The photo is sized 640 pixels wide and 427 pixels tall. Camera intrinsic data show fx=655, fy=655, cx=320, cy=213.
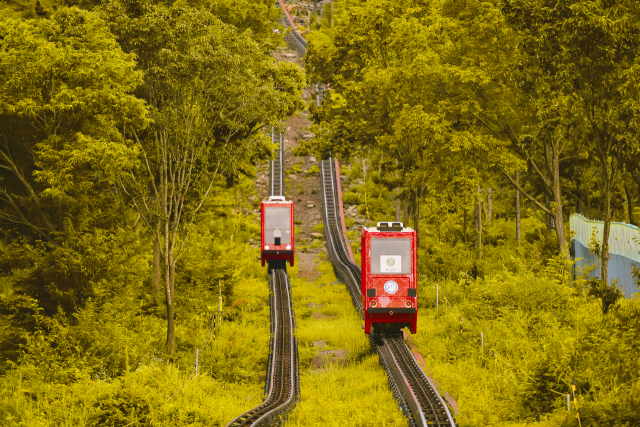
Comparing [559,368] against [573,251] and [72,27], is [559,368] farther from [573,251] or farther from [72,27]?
[573,251]

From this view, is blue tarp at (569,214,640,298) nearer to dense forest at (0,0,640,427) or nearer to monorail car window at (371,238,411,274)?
dense forest at (0,0,640,427)

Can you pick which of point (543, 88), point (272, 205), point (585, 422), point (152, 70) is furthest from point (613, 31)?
point (272, 205)

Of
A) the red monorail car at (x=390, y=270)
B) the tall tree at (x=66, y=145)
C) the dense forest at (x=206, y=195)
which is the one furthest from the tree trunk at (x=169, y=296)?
the red monorail car at (x=390, y=270)

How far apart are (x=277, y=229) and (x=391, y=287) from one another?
1192 cm

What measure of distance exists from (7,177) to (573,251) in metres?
22.6

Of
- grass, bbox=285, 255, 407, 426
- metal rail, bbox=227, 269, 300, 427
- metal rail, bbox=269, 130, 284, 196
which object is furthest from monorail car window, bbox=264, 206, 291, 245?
metal rail, bbox=269, 130, 284, 196

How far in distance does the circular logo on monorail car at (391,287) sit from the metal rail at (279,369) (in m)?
3.42

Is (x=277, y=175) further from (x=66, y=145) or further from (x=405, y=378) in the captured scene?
(x=405, y=378)

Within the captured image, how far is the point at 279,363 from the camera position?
18969 mm

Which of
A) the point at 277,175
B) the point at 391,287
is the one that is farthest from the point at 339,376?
the point at 277,175

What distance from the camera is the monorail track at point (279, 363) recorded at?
1412 centimetres

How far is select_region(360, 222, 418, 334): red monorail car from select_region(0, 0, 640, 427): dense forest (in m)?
1.62

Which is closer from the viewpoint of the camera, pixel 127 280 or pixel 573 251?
pixel 127 280

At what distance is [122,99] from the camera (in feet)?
56.2
